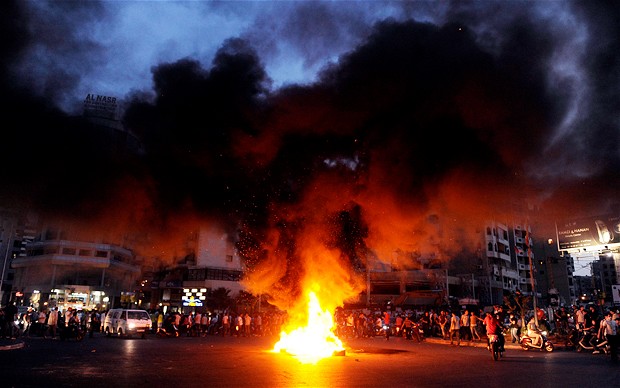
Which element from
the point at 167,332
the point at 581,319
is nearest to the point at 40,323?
the point at 167,332

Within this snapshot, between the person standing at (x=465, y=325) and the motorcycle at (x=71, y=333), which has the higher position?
the person standing at (x=465, y=325)

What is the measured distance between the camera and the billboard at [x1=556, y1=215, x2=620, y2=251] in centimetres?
3781

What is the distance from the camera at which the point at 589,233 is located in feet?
130

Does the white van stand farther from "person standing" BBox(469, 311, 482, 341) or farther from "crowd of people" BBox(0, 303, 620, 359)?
"person standing" BBox(469, 311, 482, 341)

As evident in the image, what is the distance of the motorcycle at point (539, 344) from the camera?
20.6m

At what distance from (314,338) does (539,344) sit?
35.4 feet

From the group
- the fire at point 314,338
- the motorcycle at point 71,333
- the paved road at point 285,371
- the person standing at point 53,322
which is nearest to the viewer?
the paved road at point 285,371

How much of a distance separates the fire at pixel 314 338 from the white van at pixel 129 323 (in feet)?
39.5

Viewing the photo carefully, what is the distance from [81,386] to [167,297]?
71.5 metres

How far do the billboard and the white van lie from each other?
37374 mm

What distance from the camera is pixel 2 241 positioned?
1350 inches

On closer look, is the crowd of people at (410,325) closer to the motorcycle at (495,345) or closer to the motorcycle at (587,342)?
the motorcycle at (587,342)

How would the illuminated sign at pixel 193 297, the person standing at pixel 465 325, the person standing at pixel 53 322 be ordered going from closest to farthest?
the person standing at pixel 465 325
the person standing at pixel 53 322
the illuminated sign at pixel 193 297

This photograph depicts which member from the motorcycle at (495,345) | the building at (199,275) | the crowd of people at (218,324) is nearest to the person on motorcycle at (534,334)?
the motorcycle at (495,345)
